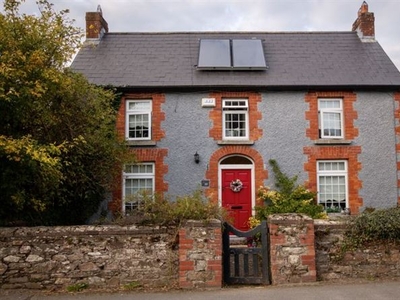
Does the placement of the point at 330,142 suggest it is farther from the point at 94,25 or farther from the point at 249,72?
the point at 94,25

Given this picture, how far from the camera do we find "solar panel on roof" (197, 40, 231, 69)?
1461cm

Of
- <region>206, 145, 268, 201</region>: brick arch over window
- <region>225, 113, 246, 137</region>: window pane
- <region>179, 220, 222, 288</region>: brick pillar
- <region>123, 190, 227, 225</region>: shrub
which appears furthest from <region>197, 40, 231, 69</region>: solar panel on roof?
<region>179, 220, 222, 288</region>: brick pillar

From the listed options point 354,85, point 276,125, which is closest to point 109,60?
point 276,125

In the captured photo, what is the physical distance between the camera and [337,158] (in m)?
13.9

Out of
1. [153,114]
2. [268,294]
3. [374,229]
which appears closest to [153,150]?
[153,114]

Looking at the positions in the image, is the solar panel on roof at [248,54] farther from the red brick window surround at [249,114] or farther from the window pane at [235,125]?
the window pane at [235,125]

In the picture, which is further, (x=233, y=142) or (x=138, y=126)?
(x=138, y=126)

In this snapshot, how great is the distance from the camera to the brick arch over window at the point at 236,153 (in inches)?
542

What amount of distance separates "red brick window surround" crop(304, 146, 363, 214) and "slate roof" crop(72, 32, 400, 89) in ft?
6.75

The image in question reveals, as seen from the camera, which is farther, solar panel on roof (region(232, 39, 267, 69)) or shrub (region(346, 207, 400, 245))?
solar panel on roof (region(232, 39, 267, 69))

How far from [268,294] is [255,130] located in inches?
292

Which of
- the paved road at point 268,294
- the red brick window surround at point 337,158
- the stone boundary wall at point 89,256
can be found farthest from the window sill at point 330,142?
the stone boundary wall at point 89,256

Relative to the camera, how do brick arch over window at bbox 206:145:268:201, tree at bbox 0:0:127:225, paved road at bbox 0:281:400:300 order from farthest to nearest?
1. brick arch over window at bbox 206:145:268:201
2. tree at bbox 0:0:127:225
3. paved road at bbox 0:281:400:300

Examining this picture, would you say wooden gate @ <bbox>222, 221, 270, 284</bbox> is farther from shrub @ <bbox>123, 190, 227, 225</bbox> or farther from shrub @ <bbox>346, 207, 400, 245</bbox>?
shrub @ <bbox>346, 207, 400, 245</bbox>
